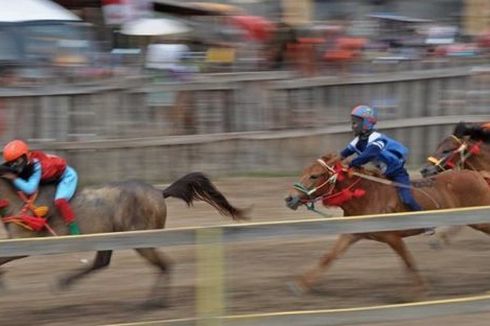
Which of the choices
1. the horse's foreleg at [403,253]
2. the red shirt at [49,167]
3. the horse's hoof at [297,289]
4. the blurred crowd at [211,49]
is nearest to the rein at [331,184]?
the horse's foreleg at [403,253]

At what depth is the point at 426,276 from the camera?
8867 millimetres

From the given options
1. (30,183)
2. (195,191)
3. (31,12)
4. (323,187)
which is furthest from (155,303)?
(31,12)

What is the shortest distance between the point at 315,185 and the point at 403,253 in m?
0.97

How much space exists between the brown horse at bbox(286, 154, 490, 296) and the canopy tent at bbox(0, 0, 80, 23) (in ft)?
30.1

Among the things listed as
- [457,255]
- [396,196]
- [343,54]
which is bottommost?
[457,255]

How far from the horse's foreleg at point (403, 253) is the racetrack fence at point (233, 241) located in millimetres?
1874

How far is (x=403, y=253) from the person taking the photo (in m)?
8.10

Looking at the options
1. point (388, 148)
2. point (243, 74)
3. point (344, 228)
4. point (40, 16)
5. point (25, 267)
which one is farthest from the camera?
point (40, 16)

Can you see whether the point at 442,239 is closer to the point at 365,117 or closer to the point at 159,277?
the point at 365,117

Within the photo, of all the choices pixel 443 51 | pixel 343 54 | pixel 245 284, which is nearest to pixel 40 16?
pixel 343 54

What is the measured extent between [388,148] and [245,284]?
1.81 metres

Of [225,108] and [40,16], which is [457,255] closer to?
[225,108]

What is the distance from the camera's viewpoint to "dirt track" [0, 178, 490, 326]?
7715mm

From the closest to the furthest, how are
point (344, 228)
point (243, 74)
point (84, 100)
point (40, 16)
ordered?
point (344, 228), point (84, 100), point (243, 74), point (40, 16)
